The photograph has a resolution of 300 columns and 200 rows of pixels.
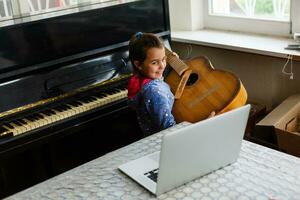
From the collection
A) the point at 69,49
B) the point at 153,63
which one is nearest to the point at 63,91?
the point at 69,49

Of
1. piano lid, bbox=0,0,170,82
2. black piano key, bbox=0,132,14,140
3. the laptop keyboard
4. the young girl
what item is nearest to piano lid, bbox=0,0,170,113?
piano lid, bbox=0,0,170,82

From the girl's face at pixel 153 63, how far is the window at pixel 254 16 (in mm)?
1089

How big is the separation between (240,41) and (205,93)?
0.65 metres

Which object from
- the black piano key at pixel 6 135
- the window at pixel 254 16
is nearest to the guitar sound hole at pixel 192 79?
the window at pixel 254 16

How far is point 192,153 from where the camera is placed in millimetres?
1318

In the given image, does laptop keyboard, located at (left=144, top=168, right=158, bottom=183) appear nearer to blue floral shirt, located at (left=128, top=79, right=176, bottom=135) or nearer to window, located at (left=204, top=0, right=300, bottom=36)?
blue floral shirt, located at (left=128, top=79, right=176, bottom=135)

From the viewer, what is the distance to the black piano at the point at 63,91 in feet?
6.91

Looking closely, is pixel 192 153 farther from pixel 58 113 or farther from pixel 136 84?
pixel 58 113

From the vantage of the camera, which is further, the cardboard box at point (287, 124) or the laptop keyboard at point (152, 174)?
the cardboard box at point (287, 124)

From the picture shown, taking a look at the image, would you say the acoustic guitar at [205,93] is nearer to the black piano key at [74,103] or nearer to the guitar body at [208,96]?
the guitar body at [208,96]

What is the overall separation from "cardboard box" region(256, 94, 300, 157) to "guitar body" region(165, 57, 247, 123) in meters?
0.19

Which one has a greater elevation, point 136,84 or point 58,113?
point 136,84

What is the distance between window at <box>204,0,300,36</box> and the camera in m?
2.71

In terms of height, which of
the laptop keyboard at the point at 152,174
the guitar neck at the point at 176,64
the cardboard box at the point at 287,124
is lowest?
the cardboard box at the point at 287,124
